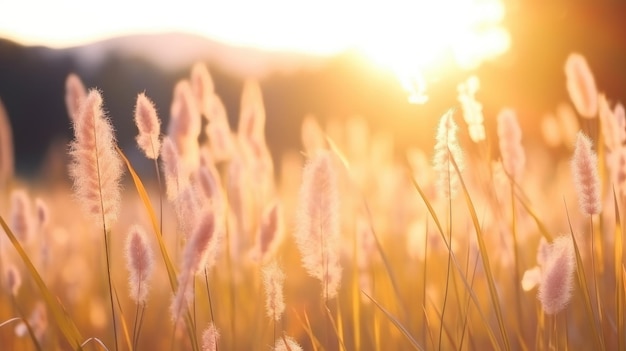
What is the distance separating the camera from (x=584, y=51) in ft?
30.9

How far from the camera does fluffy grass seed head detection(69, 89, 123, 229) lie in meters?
1.04

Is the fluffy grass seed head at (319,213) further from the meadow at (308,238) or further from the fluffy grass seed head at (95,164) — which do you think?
the fluffy grass seed head at (95,164)

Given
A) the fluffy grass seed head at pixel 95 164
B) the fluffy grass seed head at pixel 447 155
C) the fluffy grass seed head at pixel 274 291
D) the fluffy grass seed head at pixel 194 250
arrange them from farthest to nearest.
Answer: the fluffy grass seed head at pixel 447 155
the fluffy grass seed head at pixel 274 291
the fluffy grass seed head at pixel 95 164
the fluffy grass seed head at pixel 194 250

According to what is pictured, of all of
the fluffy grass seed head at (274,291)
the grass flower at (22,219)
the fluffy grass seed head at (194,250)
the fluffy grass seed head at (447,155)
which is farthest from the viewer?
the grass flower at (22,219)

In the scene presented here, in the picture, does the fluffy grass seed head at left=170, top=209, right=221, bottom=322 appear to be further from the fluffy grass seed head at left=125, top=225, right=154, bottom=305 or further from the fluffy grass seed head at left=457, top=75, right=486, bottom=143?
the fluffy grass seed head at left=457, top=75, right=486, bottom=143

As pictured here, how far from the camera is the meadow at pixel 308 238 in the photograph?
1.11m

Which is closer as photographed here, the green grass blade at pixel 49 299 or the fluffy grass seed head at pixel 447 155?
the green grass blade at pixel 49 299

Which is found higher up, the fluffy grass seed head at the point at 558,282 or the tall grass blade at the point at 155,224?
the tall grass blade at the point at 155,224

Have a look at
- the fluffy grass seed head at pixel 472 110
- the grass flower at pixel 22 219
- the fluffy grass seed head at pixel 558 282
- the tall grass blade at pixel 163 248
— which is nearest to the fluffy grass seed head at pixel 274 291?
the tall grass blade at pixel 163 248

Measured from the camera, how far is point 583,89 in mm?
1799

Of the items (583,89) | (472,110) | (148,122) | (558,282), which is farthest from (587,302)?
(148,122)

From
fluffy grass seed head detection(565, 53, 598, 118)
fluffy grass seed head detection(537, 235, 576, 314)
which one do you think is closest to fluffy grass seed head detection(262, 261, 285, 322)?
fluffy grass seed head detection(537, 235, 576, 314)

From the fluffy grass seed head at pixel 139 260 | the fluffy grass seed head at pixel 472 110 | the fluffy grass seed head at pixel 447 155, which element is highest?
the fluffy grass seed head at pixel 472 110

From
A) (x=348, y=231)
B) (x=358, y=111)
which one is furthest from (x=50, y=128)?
(x=348, y=231)
